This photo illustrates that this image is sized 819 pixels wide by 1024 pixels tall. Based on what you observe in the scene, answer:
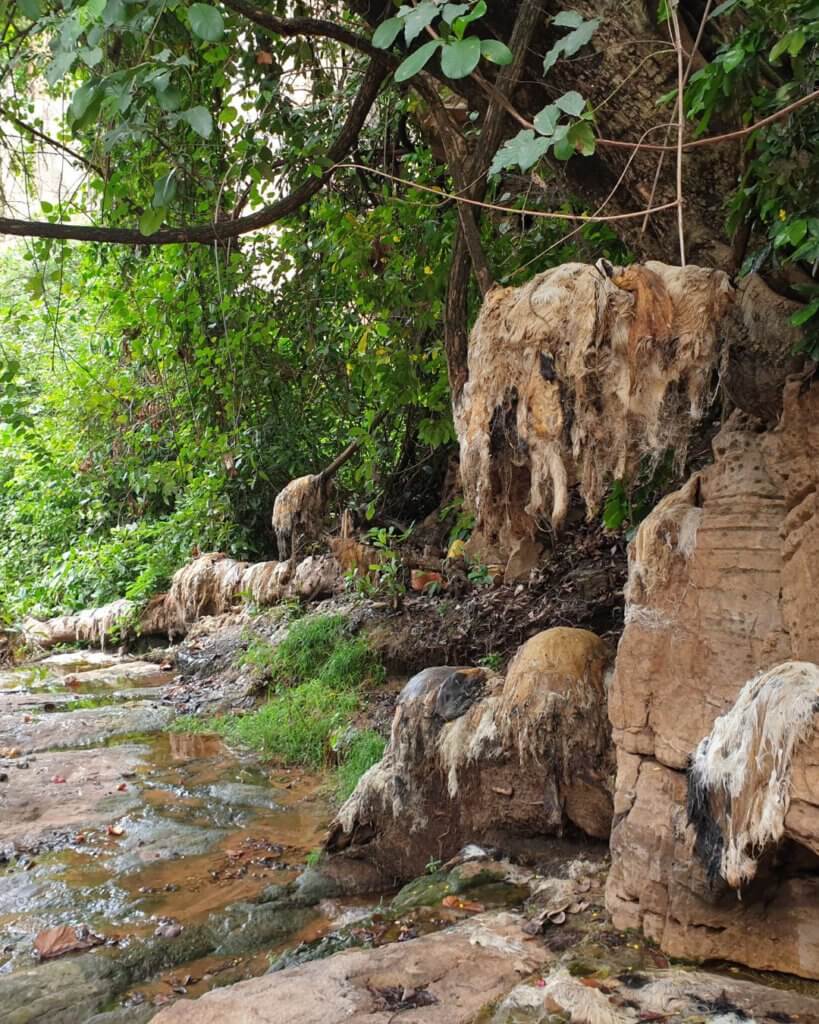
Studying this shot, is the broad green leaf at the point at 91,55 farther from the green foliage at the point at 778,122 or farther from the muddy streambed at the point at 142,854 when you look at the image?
the muddy streambed at the point at 142,854

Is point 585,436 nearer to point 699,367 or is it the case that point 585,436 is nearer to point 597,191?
point 699,367

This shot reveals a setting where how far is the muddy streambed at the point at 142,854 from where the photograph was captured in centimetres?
354

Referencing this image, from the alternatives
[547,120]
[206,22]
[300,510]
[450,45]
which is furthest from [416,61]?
[300,510]

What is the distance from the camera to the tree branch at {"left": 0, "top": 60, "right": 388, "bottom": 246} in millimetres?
3482

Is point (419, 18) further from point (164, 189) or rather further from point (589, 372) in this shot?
point (589, 372)

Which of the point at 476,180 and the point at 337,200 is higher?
the point at 337,200

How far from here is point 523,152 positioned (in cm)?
235

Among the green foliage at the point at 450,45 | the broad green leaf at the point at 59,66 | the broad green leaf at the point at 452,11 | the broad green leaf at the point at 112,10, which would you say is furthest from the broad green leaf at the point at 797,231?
the broad green leaf at the point at 59,66

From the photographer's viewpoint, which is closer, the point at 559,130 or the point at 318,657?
the point at 559,130

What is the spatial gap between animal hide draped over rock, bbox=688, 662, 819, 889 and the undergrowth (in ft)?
10.7

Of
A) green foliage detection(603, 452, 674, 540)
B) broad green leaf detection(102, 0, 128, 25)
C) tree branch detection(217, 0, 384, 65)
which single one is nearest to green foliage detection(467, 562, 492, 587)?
green foliage detection(603, 452, 674, 540)

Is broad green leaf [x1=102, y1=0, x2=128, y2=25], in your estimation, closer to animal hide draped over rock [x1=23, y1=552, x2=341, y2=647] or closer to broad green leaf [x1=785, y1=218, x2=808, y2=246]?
broad green leaf [x1=785, y1=218, x2=808, y2=246]

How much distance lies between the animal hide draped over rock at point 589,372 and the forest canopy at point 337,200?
29 centimetres

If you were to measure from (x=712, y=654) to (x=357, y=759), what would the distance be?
3.34 meters
